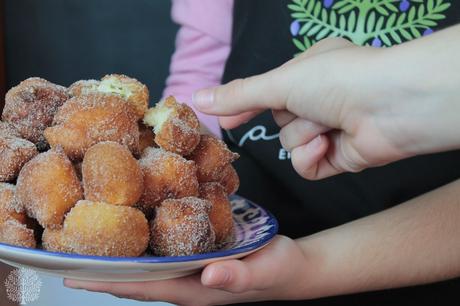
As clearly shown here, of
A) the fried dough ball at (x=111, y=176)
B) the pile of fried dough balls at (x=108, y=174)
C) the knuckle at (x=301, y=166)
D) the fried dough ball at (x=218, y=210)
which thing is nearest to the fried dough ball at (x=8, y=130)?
the pile of fried dough balls at (x=108, y=174)

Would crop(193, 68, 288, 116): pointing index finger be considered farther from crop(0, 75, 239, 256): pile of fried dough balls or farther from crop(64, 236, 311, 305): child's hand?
crop(64, 236, 311, 305): child's hand

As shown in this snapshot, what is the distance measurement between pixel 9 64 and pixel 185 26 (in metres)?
0.72

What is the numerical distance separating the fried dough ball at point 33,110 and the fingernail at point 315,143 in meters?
0.32

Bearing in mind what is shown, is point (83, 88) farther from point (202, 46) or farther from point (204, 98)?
point (202, 46)

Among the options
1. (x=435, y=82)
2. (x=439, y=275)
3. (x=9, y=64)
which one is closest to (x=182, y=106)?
(x=435, y=82)

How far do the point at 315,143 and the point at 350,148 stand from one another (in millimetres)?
62

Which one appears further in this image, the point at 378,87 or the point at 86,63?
the point at 86,63

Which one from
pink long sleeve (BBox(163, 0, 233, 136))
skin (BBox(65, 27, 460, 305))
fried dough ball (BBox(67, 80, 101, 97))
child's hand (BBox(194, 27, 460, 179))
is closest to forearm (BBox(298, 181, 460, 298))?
skin (BBox(65, 27, 460, 305))

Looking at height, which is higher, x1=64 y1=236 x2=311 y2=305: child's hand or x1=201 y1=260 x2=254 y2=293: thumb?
x1=201 y1=260 x2=254 y2=293: thumb

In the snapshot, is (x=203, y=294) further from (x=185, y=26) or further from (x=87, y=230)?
(x=185, y=26)

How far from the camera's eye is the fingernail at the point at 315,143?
0.82m

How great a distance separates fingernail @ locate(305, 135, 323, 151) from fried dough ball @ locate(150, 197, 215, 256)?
24cm

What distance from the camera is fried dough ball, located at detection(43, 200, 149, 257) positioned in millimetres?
573

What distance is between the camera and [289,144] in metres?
0.85
